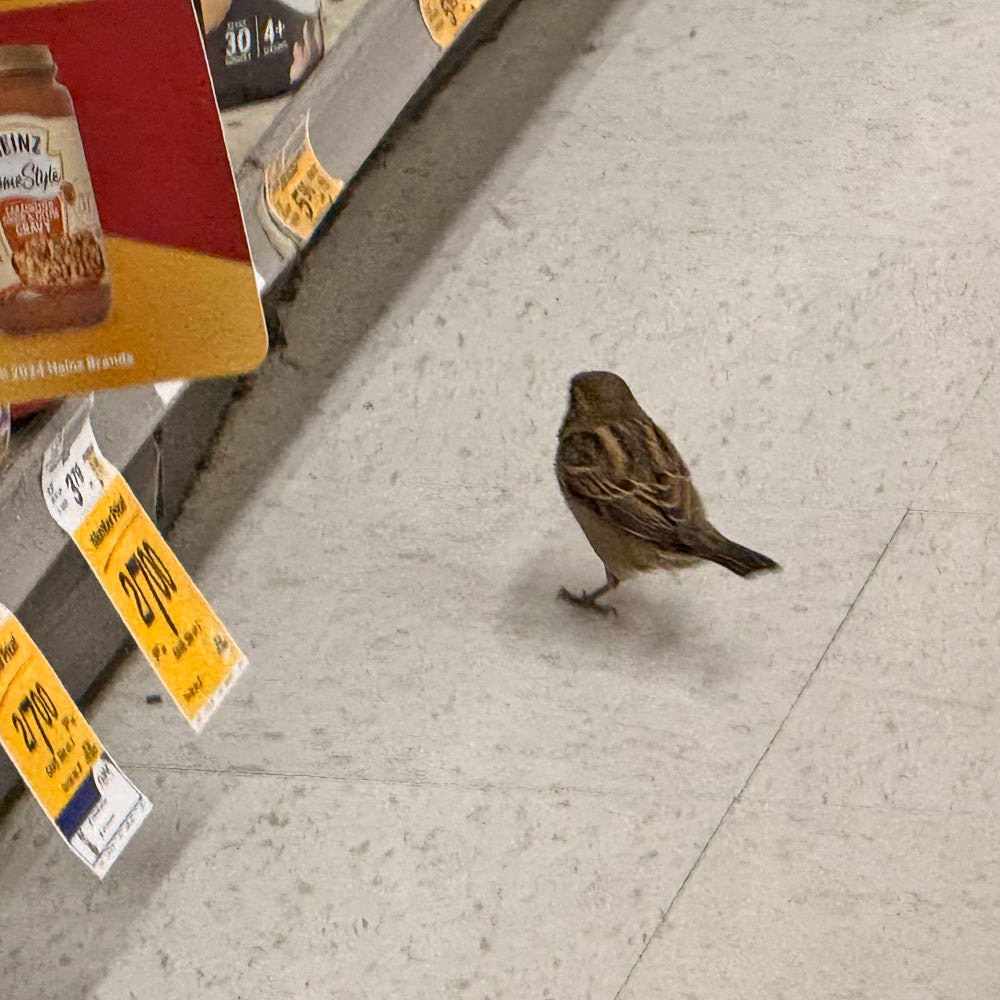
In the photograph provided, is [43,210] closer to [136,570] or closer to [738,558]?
[136,570]

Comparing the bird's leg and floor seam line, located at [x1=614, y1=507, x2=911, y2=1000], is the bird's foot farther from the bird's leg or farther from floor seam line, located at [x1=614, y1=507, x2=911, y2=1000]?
floor seam line, located at [x1=614, y1=507, x2=911, y2=1000]

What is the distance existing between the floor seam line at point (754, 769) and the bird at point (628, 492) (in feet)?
0.62

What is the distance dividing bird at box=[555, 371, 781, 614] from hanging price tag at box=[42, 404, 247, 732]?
0.68 meters

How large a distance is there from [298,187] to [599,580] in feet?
2.82

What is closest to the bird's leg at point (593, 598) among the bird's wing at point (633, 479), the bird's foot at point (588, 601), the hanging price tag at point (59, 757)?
the bird's foot at point (588, 601)

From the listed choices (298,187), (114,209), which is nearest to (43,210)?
(114,209)

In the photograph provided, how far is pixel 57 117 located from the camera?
3.51 ft

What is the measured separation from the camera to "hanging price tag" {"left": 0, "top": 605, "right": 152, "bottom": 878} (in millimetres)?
1502

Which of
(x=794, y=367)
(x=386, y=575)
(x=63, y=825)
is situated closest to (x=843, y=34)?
(x=794, y=367)

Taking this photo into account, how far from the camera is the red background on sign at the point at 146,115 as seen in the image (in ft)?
3.40

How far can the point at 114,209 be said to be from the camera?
45.2 inches

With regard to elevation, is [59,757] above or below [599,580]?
above

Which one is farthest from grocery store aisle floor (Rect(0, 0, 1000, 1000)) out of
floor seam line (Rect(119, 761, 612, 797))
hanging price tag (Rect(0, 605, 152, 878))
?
hanging price tag (Rect(0, 605, 152, 878))

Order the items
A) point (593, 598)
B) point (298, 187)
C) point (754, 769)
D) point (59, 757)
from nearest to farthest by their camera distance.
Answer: point (59, 757) → point (298, 187) → point (754, 769) → point (593, 598)
